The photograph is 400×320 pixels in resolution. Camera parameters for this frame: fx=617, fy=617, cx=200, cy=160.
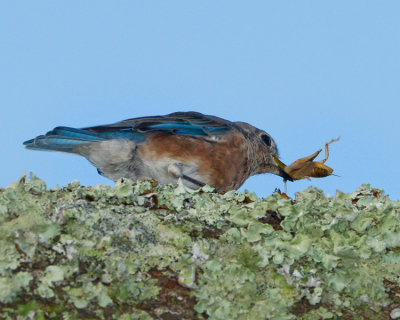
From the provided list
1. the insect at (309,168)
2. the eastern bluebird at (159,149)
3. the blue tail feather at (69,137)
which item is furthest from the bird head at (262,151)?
the blue tail feather at (69,137)

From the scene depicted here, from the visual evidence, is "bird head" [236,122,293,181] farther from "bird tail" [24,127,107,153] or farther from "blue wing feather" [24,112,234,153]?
"bird tail" [24,127,107,153]

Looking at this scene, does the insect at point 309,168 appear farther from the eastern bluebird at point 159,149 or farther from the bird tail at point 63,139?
the bird tail at point 63,139

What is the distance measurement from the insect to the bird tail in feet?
7.33

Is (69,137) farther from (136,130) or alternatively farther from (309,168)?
(309,168)

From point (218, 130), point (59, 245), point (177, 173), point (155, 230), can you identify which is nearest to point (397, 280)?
point (155, 230)

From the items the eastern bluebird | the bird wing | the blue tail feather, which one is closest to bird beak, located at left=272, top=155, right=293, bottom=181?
the eastern bluebird

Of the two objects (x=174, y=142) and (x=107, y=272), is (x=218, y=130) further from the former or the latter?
(x=107, y=272)

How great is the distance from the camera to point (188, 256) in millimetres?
3145

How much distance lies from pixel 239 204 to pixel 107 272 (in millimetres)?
1120

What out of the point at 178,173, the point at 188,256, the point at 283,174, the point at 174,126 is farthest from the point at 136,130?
the point at 188,256

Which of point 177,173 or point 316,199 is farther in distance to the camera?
point 177,173

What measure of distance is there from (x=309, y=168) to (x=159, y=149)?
1.70m

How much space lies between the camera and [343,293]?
3307 millimetres

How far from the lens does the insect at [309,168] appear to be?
6.65 m
